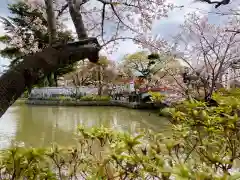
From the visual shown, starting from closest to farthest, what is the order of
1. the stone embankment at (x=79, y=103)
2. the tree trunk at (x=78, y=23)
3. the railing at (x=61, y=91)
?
the tree trunk at (x=78, y=23) < the stone embankment at (x=79, y=103) < the railing at (x=61, y=91)

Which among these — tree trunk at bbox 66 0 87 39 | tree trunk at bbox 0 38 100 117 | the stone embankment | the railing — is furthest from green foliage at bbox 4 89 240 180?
the railing

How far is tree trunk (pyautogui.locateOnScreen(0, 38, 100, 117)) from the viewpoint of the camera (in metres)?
1.96

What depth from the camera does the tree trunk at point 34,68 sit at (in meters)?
1.96

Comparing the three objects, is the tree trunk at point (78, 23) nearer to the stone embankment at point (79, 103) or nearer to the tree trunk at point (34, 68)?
the tree trunk at point (34, 68)

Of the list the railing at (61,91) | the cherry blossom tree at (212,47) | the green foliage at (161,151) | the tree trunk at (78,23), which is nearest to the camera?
the green foliage at (161,151)

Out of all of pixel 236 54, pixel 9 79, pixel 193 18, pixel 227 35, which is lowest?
pixel 9 79

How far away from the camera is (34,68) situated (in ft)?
6.54

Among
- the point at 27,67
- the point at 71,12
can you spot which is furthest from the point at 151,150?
the point at 71,12

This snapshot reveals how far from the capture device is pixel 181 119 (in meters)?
1.84

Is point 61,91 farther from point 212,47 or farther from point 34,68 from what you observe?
point 34,68

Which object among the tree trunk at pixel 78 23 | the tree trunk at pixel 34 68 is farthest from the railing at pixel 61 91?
the tree trunk at pixel 34 68

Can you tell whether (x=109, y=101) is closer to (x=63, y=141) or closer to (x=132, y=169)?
(x=63, y=141)

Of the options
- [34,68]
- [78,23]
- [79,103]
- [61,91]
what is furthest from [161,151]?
[61,91]

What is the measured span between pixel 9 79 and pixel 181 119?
1.23 m
